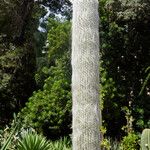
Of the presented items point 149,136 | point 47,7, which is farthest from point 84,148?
point 47,7

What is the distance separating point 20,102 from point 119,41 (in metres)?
4.62

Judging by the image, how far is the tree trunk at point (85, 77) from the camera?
16.5 ft

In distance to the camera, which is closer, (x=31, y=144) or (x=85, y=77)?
(x=85, y=77)

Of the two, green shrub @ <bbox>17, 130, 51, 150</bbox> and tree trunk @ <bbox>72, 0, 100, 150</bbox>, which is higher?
tree trunk @ <bbox>72, 0, 100, 150</bbox>

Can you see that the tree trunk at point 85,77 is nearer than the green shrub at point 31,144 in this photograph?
Yes

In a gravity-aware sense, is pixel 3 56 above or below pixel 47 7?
below

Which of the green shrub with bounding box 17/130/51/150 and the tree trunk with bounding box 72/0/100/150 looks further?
the green shrub with bounding box 17/130/51/150

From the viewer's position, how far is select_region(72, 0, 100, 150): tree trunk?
5043mm

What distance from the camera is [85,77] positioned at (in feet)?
17.0

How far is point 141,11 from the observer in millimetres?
16969

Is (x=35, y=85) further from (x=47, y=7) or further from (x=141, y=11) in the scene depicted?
(x=141, y=11)

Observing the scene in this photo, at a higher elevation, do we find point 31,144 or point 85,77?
point 85,77

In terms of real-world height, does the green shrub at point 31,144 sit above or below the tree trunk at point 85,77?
below

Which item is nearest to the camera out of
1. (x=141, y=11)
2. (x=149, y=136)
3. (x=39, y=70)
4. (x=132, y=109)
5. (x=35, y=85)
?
(x=149, y=136)
